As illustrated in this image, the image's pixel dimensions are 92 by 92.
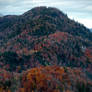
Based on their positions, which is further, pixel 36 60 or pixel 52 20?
pixel 52 20

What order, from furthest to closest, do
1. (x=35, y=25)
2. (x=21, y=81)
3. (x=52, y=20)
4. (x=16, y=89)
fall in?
(x=52, y=20)
(x=35, y=25)
(x=21, y=81)
(x=16, y=89)

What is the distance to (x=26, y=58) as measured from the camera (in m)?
54.1

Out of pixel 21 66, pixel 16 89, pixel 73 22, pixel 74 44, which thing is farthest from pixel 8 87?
pixel 73 22

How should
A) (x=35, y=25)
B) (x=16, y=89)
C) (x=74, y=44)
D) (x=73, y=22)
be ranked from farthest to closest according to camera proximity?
(x=73, y=22) → (x=35, y=25) → (x=74, y=44) → (x=16, y=89)

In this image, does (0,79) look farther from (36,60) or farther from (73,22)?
(73,22)

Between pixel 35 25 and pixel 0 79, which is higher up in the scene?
pixel 35 25

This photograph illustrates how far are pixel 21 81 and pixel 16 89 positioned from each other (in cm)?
360

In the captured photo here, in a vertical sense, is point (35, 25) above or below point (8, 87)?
above

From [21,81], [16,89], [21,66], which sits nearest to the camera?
[16,89]

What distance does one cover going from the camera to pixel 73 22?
340 ft

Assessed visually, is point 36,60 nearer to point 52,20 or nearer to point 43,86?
point 43,86

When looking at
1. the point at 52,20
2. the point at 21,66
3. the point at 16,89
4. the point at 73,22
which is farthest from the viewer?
the point at 73,22

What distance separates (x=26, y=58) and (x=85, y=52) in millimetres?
26025

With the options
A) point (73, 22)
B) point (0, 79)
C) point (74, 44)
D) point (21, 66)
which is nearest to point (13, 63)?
point (21, 66)
